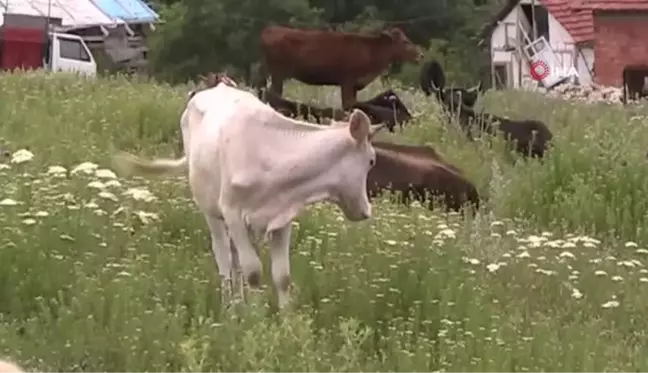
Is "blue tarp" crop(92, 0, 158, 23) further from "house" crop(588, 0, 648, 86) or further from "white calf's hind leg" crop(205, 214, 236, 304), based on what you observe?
"white calf's hind leg" crop(205, 214, 236, 304)

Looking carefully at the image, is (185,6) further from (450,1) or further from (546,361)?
(546,361)

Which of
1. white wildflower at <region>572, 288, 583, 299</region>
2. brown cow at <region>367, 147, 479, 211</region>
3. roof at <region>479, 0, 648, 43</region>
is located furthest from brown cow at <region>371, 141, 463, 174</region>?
roof at <region>479, 0, 648, 43</region>

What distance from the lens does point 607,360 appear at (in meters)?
6.90

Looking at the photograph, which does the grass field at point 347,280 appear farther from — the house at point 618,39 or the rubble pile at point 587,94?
the house at point 618,39

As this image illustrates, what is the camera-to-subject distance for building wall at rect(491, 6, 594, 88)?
36.1 metres

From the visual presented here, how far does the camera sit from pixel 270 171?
7.12 m

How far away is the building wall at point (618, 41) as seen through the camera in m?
34.0

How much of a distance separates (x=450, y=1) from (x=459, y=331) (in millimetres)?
41393

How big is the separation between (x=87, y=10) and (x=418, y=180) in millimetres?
34086

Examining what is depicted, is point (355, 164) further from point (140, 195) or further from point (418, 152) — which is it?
point (418, 152)

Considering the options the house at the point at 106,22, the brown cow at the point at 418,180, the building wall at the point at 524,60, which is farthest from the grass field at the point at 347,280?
the house at the point at 106,22

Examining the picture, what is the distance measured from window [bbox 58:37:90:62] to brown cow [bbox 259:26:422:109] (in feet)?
52.6

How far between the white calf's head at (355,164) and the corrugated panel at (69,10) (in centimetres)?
3396

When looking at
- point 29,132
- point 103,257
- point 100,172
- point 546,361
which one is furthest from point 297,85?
point 546,361
